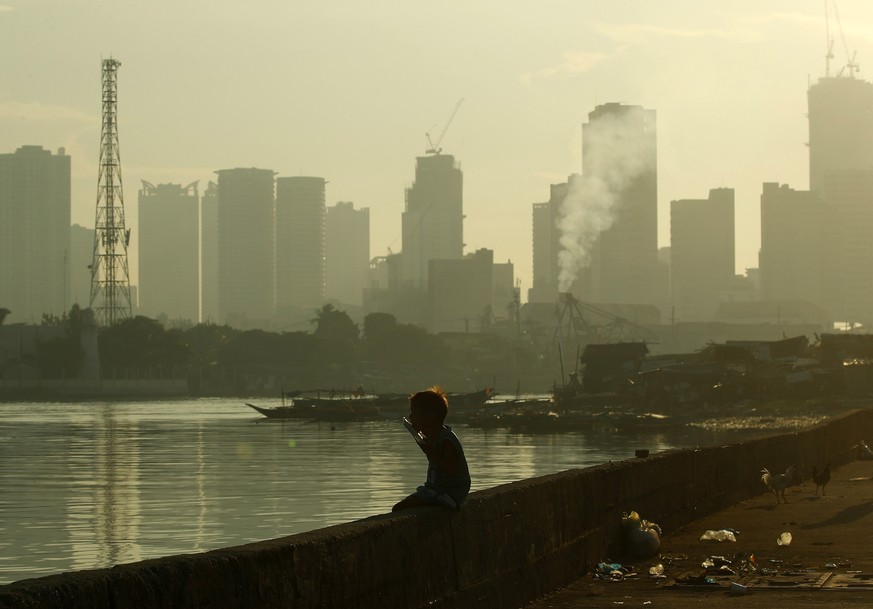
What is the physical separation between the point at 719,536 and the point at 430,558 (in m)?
6.24

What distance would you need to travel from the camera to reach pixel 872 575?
41.9 ft

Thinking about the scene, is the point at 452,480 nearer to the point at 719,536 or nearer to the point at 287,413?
the point at 719,536

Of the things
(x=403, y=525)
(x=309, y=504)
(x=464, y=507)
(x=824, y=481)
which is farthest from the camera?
(x=309, y=504)

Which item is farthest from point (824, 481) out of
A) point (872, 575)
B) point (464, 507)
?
point (464, 507)

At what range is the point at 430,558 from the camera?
10.1 meters

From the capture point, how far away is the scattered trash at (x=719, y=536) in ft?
51.2

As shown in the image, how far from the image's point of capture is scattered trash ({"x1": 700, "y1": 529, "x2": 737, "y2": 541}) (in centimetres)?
1562

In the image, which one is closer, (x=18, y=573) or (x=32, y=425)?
(x=18, y=573)

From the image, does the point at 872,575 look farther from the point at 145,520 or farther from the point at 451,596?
the point at 145,520

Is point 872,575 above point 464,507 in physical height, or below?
below

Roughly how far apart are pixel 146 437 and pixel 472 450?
90.9 feet

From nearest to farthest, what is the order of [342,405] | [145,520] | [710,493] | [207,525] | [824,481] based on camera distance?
1. [710,493]
2. [824,481]
3. [207,525]
4. [145,520]
5. [342,405]

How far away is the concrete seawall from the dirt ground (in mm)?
368

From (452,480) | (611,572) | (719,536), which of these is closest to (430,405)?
(452,480)
